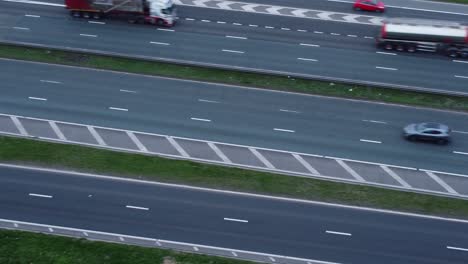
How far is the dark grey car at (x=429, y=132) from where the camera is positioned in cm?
5053

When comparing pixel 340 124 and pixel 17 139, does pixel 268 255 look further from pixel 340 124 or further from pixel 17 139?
pixel 17 139

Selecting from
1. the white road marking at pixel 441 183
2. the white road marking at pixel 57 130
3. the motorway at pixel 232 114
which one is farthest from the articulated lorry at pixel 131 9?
the white road marking at pixel 441 183

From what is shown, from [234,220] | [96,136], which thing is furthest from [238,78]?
[234,220]

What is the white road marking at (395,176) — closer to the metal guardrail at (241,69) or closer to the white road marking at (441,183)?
the white road marking at (441,183)

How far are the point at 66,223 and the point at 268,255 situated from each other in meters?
12.3

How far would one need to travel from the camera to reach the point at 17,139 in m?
49.5

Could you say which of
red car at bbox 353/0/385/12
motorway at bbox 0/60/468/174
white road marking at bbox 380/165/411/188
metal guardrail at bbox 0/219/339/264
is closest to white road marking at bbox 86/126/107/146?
motorway at bbox 0/60/468/174

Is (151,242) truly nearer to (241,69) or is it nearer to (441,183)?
(441,183)

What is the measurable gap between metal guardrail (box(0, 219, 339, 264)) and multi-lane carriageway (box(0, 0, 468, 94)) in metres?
20.8

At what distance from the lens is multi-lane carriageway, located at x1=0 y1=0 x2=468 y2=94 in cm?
5844

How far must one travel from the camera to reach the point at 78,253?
40125 millimetres

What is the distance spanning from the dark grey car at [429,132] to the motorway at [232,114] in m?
0.54

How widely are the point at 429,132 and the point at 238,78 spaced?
51.4 feet

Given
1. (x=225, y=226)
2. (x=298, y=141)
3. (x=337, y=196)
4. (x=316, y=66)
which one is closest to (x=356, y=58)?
(x=316, y=66)
